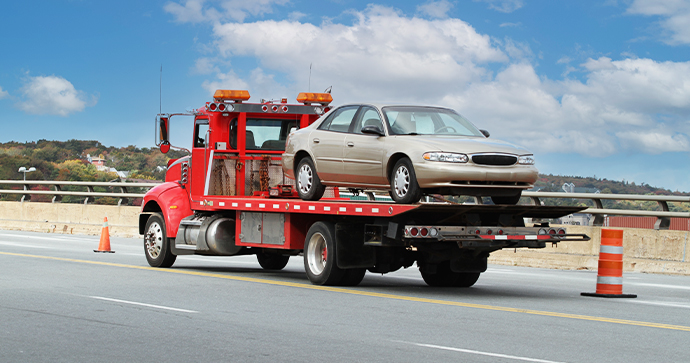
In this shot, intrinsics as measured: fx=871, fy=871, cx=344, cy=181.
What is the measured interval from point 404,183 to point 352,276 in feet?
6.26

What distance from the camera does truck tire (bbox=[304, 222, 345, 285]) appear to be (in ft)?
39.3

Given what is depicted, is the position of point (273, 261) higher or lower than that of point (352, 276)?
lower

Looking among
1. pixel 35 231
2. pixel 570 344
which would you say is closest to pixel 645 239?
pixel 570 344

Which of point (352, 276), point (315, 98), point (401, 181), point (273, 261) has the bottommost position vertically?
point (273, 261)

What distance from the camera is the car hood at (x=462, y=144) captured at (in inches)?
430

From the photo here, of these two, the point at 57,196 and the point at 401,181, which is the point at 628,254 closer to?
the point at 401,181

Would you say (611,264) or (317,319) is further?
(611,264)

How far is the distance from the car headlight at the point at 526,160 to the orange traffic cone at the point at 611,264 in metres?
1.55

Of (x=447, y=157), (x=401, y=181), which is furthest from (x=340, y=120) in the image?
(x=447, y=157)

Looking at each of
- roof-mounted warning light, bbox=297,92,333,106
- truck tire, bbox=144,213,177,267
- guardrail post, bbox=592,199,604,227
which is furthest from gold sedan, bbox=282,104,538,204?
guardrail post, bbox=592,199,604,227

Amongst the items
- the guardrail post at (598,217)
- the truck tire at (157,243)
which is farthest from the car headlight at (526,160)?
the truck tire at (157,243)

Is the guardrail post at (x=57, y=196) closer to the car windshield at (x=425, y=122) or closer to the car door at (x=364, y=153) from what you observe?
the car door at (x=364, y=153)

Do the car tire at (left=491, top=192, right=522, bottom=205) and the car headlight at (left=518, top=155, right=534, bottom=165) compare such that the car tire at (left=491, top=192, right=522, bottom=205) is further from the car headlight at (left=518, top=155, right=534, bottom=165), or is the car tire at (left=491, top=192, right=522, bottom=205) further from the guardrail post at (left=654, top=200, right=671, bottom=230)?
the guardrail post at (left=654, top=200, right=671, bottom=230)

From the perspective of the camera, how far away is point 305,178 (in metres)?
13.2
